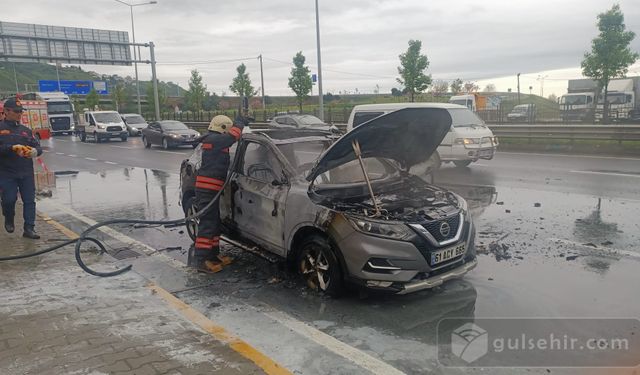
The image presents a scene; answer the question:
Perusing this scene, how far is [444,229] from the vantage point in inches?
179

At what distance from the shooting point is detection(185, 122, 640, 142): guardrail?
55.2 feet

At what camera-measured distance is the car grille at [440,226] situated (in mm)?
4469

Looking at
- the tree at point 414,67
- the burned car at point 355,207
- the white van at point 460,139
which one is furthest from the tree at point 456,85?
the burned car at point 355,207

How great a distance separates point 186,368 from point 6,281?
3.10 m

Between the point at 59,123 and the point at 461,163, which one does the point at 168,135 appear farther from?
the point at 59,123

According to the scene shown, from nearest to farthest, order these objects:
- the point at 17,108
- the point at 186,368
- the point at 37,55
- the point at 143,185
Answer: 1. the point at 186,368
2. the point at 17,108
3. the point at 143,185
4. the point at 37,55

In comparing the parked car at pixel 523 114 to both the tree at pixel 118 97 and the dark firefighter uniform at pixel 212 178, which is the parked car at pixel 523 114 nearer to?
the dark firefighter uniform at pixel 212 178

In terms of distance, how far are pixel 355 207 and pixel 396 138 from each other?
115cm

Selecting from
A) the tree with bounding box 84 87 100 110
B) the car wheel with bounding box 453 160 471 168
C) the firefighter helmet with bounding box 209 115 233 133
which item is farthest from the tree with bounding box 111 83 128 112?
the firefighter helmet with bounding box 209 115 233 133

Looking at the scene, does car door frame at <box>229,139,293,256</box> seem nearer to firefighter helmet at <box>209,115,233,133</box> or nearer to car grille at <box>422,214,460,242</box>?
firefighter helmet at <box>209,115,233,133</box>

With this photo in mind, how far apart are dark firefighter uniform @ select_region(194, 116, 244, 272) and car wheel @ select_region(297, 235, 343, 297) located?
135 centimetres

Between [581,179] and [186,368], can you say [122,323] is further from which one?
[581,179]

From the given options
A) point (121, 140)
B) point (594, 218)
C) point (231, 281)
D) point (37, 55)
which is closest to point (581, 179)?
point (594, 218)

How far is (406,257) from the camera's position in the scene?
170 inches
